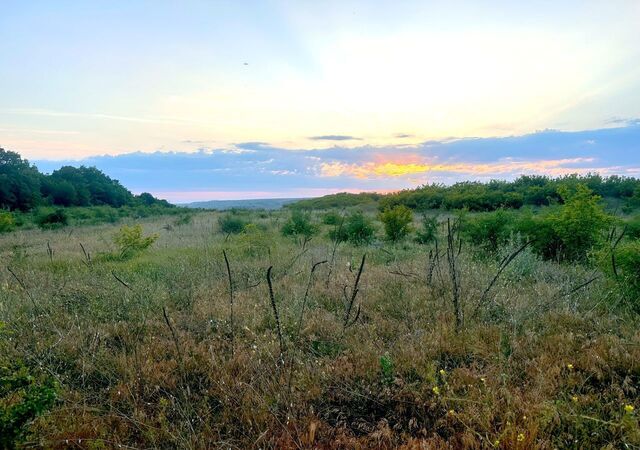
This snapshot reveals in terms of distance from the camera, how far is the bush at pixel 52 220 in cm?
2183

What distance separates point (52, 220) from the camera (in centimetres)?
2283

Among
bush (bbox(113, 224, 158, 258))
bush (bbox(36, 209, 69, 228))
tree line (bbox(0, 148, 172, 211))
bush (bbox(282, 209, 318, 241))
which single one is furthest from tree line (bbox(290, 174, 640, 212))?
tree line (bbox(0, 148, 172, 211))

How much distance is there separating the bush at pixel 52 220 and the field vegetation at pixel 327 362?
59.9 ft

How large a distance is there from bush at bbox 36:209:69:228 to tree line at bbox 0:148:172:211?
15248 millimetres

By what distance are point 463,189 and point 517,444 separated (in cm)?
2804

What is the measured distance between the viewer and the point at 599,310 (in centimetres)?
454

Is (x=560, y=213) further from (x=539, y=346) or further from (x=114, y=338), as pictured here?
(x=114, y=338)

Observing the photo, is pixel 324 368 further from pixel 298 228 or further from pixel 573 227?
pixel 298 228

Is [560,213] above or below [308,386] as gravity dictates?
above

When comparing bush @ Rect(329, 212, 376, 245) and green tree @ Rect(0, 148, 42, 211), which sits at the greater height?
green tree @ Rect(0, 148, 42, 211)

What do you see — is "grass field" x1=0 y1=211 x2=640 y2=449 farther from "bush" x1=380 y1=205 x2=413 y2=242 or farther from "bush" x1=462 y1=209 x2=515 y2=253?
"bush" x1=380 y1=205 x2=413 y2=242

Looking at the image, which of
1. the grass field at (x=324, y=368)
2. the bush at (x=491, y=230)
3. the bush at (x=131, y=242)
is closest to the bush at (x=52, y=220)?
the bush at (x=131, y=242)

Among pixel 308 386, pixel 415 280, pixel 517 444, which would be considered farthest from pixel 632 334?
pixel 308 386

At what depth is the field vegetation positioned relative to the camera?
9.03 feet
